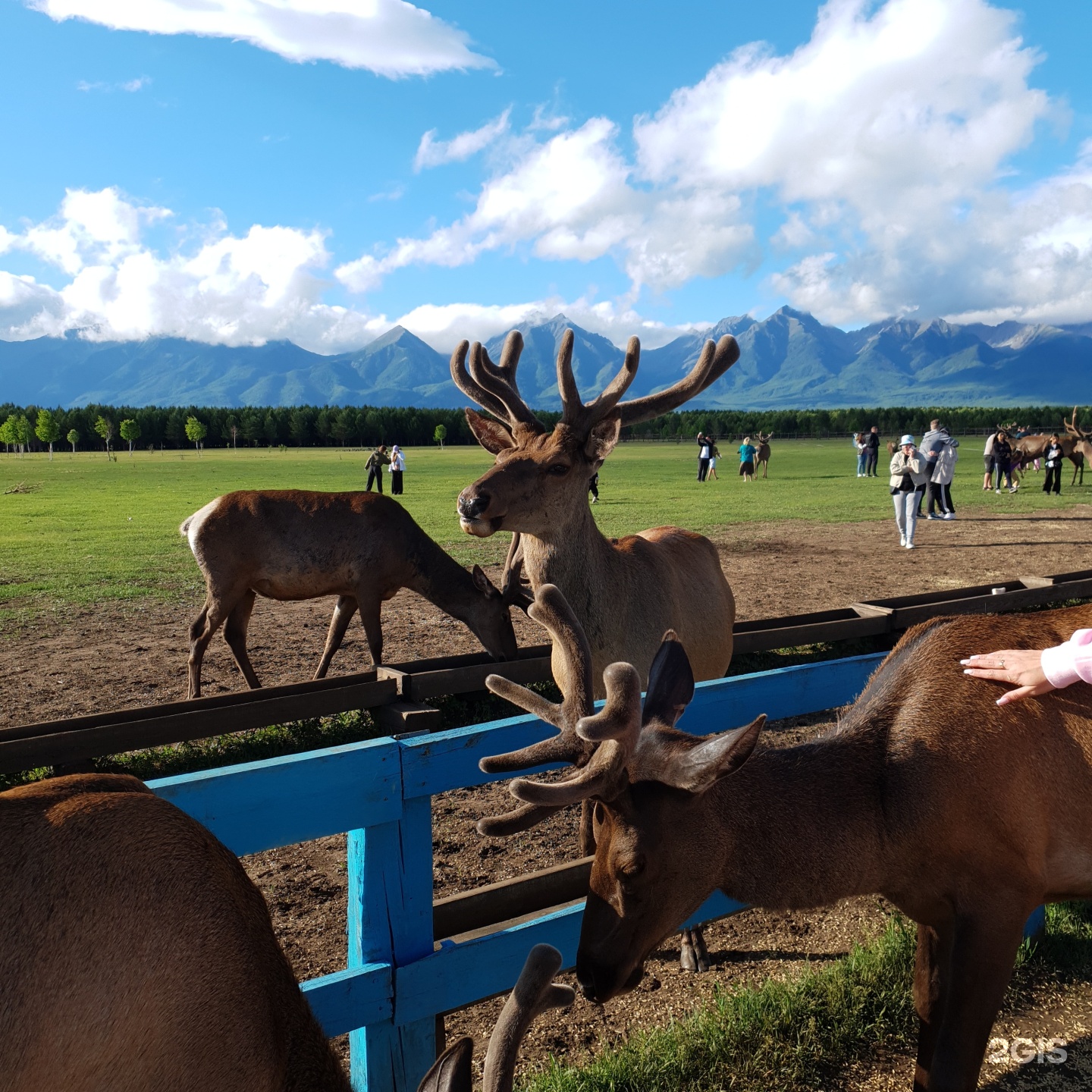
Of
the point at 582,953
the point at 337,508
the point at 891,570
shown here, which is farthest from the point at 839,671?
the point at 891,570

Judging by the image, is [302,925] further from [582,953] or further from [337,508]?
[337,508]

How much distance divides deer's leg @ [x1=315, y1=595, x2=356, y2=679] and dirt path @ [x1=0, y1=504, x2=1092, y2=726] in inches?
20.8

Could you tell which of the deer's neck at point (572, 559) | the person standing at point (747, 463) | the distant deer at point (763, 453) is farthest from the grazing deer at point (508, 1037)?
the distant deer at point (763, 453)

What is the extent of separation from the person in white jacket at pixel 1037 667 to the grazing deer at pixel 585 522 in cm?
237

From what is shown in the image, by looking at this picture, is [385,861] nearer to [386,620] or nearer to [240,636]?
[240,636]

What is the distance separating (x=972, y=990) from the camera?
257 centimetres

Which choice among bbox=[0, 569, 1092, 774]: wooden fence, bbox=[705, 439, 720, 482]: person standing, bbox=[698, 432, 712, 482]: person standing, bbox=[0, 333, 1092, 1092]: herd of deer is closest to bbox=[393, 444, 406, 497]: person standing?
bbox=[698, 432, 712, 482]: person standing

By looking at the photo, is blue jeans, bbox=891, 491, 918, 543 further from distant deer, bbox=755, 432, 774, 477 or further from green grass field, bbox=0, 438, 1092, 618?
distant deer, bbox=755, 432, 774, 477

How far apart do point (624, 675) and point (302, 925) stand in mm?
2876

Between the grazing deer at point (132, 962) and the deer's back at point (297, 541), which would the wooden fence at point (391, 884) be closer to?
the grazing deer at point (132, 962)

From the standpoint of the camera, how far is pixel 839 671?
3877 mm

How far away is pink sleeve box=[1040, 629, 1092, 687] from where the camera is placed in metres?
2.65

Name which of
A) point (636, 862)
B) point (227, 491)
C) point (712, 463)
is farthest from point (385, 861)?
→ point (712, 463)

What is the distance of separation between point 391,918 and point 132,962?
1049 millimetres
